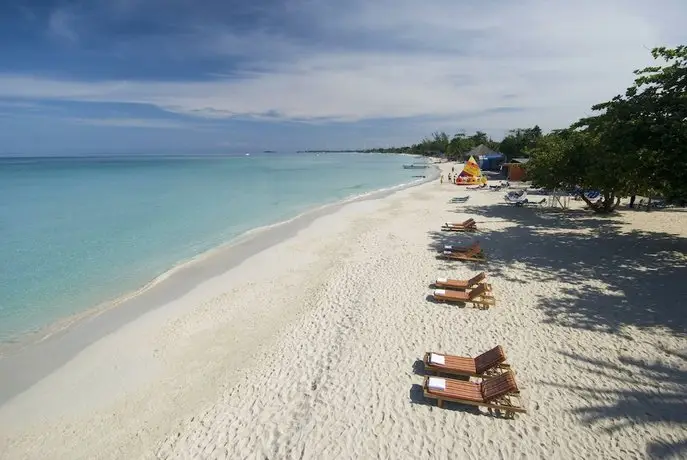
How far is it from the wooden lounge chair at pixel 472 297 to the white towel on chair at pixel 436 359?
2.89 metres

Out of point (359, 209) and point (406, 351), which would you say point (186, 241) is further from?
point (406, 351)

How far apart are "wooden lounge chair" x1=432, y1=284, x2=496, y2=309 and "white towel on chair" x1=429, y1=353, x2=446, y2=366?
9.48 feet

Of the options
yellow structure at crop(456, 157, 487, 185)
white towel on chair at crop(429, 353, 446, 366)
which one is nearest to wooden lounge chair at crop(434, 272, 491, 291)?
white towel on chair at crop(429, 353, 446, 366)

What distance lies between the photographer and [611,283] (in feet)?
33.7

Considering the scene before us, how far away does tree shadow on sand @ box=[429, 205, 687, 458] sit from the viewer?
18.6ft

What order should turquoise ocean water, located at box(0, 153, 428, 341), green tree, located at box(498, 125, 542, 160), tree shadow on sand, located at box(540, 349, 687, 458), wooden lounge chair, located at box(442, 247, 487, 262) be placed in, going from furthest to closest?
1. green tree, located at box(498, 125, 542, 160)
2. wooden lounge chair, located at box(442, 247, 487, 262)
3. turquoise ocean water, located at box(0, 153, 428, 341)
4. tree shadow on sand, located at box(540, 349, 687, 458)

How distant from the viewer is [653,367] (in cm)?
652

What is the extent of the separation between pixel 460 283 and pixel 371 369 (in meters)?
4.35

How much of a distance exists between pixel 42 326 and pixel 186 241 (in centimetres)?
895

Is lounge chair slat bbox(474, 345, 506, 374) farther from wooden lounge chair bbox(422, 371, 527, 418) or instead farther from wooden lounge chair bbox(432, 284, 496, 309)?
wooden lounge chair bbox(432, 284, 496, 309)

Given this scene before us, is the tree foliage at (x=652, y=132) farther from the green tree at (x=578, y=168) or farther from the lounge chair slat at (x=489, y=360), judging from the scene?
the lounge chair slat at (x=489, y=360)

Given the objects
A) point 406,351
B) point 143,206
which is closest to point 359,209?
point 143,206

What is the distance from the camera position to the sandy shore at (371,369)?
530 centimetres

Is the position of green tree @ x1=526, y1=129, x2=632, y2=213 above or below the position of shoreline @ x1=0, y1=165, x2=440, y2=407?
above
